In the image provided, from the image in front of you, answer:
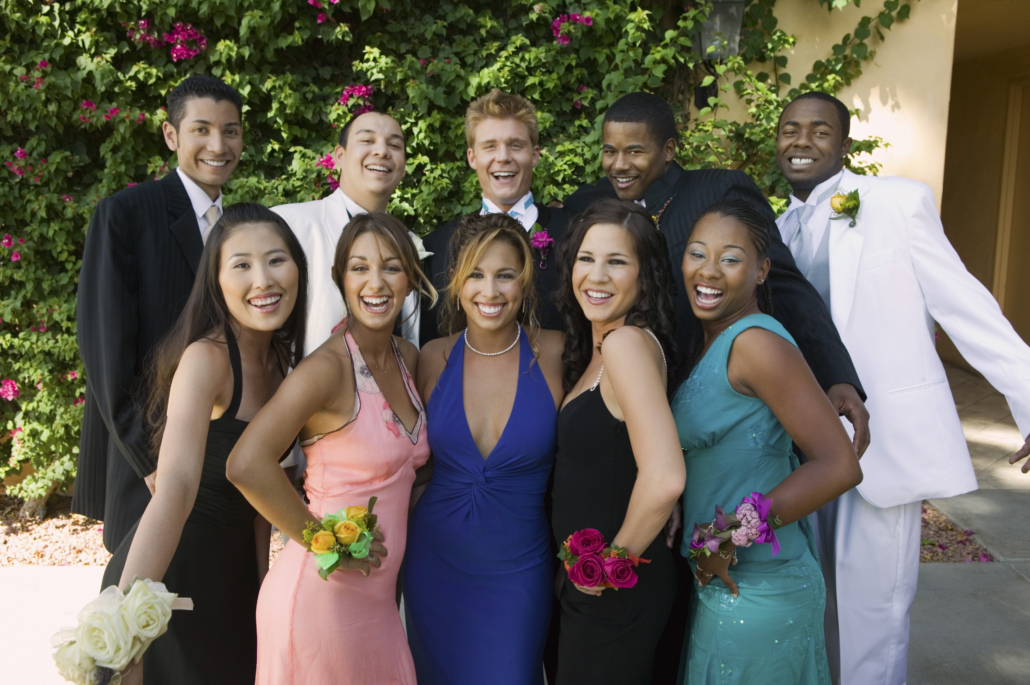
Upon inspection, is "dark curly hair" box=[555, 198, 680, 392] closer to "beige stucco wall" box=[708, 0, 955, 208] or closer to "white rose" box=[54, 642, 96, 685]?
"white rose" box=[54, 642, 96, 685]

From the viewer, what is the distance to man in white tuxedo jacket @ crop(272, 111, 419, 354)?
10.6 feet

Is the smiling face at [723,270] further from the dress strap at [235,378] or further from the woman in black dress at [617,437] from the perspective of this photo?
the dress strap at [235,378]

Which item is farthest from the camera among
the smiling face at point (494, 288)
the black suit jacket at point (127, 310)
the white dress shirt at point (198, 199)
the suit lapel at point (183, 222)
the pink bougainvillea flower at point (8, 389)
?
the pink bougainvillea flower at point (8, 389)

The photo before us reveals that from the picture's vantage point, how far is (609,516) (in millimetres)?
2258

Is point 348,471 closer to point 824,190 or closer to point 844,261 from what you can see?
point 844,261

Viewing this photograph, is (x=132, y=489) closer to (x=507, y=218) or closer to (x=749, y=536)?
(x=507, y=218)

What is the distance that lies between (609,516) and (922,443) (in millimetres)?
1626

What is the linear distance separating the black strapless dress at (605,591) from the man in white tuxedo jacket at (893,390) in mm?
1371

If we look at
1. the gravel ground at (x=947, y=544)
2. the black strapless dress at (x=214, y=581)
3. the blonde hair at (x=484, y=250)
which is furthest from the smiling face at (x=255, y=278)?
the gravel ground at (x=947, y=544)

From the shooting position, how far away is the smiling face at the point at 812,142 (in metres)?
3.58

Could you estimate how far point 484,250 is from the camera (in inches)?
97.5

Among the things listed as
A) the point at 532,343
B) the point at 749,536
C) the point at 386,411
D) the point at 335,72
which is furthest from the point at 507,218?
the point at 335,72

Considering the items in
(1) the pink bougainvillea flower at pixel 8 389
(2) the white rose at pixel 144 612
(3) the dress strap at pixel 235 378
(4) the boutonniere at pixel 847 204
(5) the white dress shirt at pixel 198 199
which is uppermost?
(4) the boutonniere at pixel 847 204

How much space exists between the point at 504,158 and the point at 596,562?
193cm
